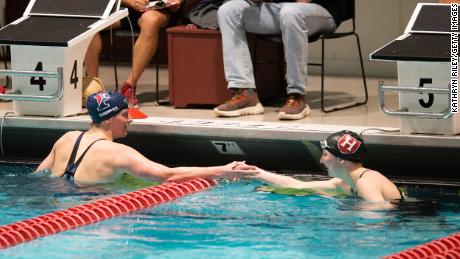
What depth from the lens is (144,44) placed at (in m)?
8.19

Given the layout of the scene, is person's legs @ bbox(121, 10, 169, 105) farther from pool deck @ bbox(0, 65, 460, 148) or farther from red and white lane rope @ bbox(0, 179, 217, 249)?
red and white lane rope @ bbox(0, 179, 217, 249)

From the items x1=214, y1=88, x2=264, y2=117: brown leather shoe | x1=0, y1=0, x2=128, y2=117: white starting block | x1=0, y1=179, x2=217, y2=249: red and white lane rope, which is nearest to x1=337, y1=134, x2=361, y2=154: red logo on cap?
x1=0, y1=179, x2=217, y2=249: red and white lane rope

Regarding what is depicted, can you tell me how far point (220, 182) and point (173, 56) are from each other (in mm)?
1579

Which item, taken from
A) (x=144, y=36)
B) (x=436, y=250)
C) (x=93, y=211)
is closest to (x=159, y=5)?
(x=144, y=36)

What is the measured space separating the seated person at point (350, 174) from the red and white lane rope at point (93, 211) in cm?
48

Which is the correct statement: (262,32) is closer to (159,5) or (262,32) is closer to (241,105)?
(241,105)

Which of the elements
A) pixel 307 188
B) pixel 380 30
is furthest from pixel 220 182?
pixel 380 30

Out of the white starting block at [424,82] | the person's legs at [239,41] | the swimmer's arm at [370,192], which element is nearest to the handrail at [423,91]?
the white starting block at [424,82]

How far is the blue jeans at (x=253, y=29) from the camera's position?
755 centimetres

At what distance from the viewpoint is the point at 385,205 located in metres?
6.21

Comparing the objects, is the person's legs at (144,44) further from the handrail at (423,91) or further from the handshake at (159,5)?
the handrail at (423,91)

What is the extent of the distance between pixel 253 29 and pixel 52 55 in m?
1.37

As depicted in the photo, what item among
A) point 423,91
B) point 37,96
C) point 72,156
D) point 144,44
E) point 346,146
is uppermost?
point 144,44

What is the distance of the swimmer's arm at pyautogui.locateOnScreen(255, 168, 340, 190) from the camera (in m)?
6.52
